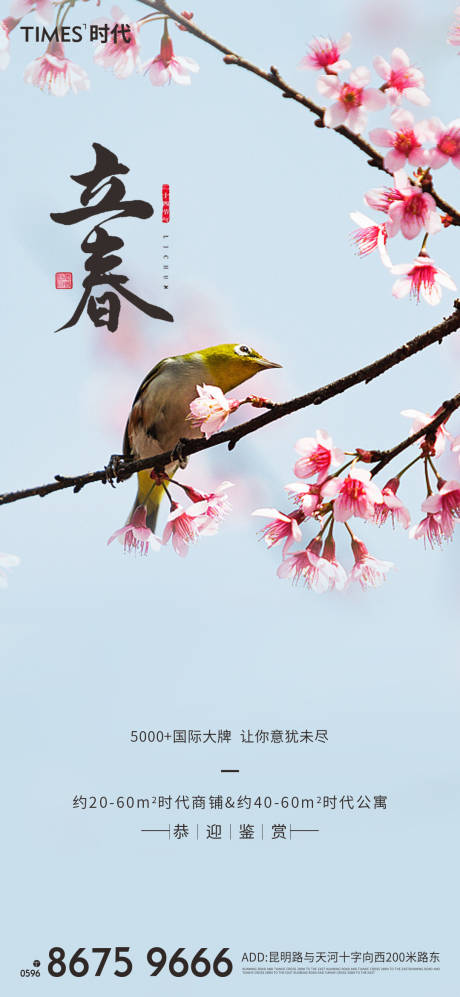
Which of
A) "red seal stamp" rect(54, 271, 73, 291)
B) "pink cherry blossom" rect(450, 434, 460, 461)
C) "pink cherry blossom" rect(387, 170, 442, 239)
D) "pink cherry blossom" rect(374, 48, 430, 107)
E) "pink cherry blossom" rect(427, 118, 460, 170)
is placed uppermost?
"red seal stamp" rect(54, 271, 73, 291)

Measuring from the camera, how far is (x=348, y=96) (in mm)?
1693

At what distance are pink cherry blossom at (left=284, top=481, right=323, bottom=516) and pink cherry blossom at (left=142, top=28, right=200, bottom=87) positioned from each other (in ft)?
4.05

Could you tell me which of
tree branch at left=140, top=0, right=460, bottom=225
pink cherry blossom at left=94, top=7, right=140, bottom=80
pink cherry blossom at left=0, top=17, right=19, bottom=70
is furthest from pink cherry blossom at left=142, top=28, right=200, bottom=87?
tree branch at left=140, top=0, right=460, bottom=225

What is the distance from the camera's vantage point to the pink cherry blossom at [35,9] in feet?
7.38

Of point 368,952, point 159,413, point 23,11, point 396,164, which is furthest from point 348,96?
point 368,952

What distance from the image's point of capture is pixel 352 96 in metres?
1.70

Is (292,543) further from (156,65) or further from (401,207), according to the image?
(156,65)

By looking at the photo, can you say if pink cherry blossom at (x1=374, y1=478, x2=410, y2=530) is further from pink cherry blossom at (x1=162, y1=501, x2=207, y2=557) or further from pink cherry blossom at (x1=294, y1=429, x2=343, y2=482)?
pink cherry blossom at (x1=162, y1=501, x2=207, y2=557)

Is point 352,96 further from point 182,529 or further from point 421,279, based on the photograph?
point 182,529

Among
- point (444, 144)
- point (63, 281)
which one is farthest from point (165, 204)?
point (444, 144)

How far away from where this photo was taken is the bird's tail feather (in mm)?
2429

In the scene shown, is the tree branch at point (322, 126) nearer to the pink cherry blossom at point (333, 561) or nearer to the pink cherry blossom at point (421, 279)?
the pink cherry blossom at point (421, 279)

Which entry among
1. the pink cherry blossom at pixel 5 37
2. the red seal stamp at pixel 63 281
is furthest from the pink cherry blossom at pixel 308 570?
the pink cherry blossom at pixel 5 37

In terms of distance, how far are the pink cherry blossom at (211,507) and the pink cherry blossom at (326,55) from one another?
2.97 ft
